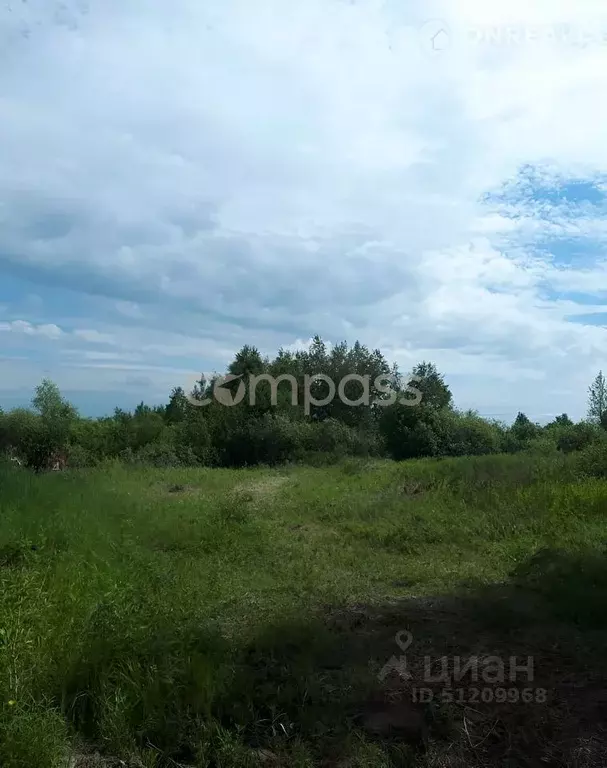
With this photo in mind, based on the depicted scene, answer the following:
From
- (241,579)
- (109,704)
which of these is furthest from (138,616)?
(241,579)

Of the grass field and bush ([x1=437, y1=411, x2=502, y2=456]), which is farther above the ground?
bush ([x1=437, y1=411, x2=502, y2=456])

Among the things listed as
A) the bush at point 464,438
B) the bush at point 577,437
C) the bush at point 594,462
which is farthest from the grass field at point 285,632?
the bush at point 464,438

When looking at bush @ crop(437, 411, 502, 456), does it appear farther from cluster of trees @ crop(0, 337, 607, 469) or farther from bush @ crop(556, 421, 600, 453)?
bush @ crop(556, 421, 600, 453)

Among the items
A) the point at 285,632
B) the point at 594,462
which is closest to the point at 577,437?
the point at 594,462

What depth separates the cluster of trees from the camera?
22609 mm

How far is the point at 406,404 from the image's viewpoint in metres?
24.2

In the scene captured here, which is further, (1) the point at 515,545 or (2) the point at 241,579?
(1) the point at 515,545

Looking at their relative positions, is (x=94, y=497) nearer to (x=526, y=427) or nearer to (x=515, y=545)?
(x=515, y=545)

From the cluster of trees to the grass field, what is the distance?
1244 centimetres

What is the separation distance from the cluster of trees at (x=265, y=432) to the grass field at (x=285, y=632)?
12.4m

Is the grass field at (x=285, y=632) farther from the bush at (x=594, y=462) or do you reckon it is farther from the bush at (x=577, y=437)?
the bush at (x=577, y=437)

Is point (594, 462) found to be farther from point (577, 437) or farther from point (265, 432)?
point (265, 432)

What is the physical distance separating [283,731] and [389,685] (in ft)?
2.45

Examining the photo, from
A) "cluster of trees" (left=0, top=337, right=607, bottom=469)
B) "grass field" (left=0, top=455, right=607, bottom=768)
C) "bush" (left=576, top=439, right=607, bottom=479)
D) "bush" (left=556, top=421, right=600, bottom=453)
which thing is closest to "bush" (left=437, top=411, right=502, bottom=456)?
"cluster of trees" (left=0, top=337, right=607, bottom=469)
